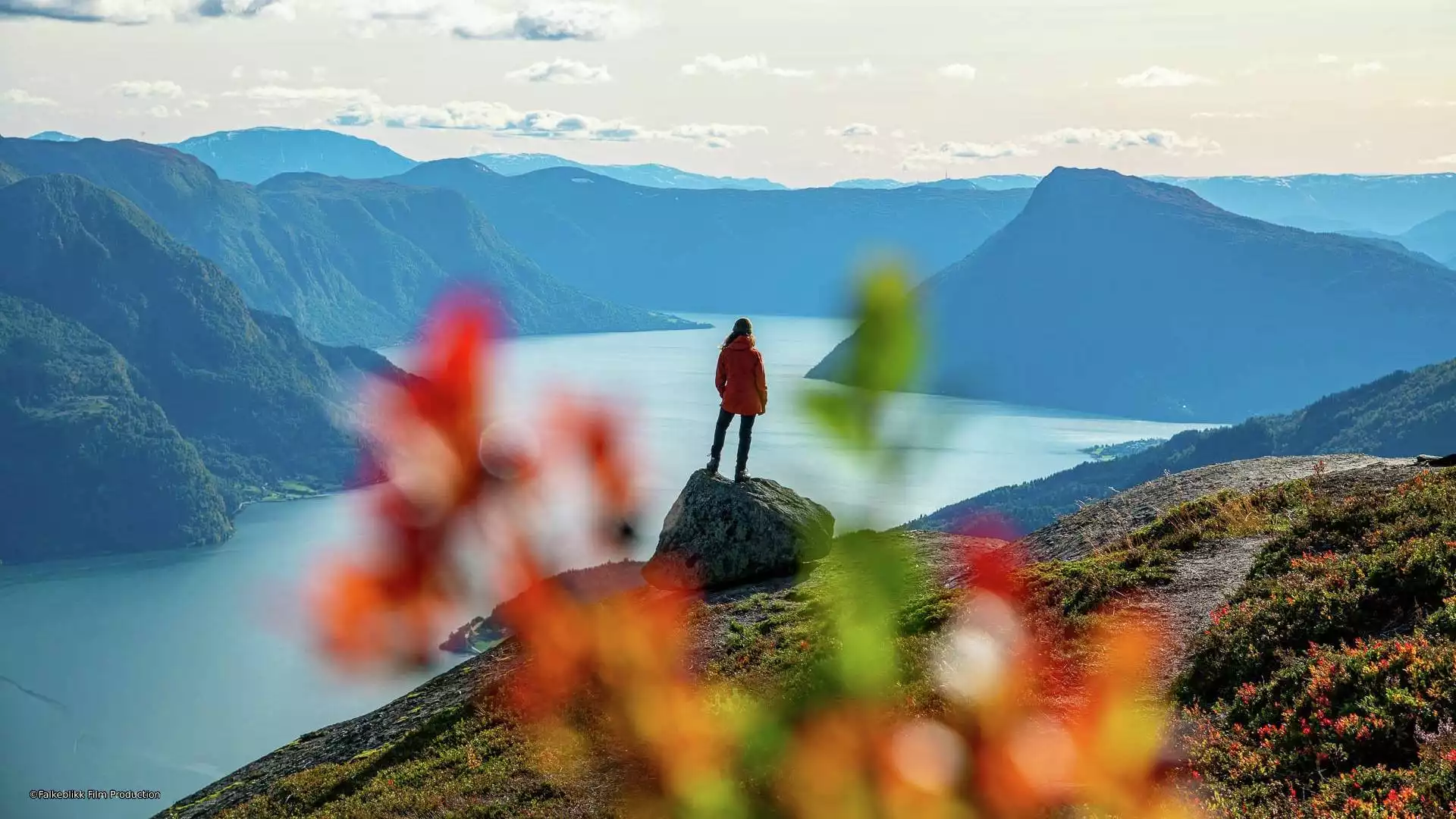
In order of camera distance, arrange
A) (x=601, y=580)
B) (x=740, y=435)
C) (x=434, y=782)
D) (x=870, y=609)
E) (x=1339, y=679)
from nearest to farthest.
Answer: (x=1339, y=679)
(x=870, y=609)
(x=434, y=782)
(x=740, y=435)
(x=601, y=580)

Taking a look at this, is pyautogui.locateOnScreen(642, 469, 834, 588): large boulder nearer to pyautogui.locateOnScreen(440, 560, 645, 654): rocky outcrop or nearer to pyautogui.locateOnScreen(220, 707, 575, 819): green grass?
pyautogui.locateOnScreen(440, 560, 645, 654): rocky outcrop

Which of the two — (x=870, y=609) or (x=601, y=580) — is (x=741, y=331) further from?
(x=870, y=609)

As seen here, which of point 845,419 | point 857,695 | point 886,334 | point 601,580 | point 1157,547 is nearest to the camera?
point 886,334

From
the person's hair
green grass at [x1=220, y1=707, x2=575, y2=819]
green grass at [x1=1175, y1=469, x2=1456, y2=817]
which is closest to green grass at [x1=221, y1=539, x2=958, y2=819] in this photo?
green grass at [x1=220, y1=707, x2=575, y2=819]

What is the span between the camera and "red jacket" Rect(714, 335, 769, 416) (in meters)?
24.3

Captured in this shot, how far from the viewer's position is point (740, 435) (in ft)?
84.2

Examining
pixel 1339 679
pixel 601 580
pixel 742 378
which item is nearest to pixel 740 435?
pixel 742 378

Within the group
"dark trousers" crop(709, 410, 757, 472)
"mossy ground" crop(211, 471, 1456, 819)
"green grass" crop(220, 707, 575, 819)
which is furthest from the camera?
"dark trousers" crop(709, 410, 757, 472)

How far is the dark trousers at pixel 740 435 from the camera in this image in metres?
25.1

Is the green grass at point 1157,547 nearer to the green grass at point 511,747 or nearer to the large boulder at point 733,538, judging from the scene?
the green grass at point 511,747

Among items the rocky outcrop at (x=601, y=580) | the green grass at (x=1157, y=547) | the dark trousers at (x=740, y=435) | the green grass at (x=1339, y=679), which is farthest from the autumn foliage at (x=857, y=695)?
the rocky outcrop at (x=601, y=580)

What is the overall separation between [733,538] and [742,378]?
155 inches

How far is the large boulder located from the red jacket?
8.38 ft

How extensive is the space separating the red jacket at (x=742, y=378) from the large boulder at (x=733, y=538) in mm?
2554
